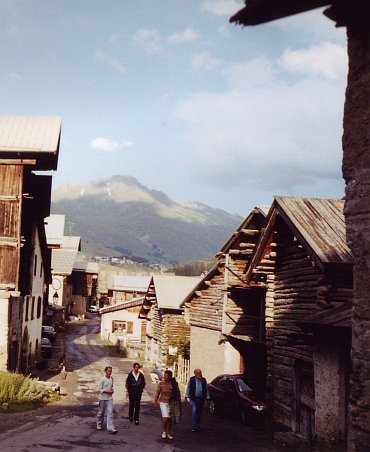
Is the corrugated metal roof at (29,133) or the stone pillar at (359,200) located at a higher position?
the corrugated metal roof at (29,133)

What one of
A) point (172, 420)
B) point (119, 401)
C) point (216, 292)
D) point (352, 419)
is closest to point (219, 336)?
point (216, 292)

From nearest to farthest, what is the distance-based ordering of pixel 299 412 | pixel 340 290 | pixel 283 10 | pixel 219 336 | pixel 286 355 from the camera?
pixel 283 10, pixel 340 290, pixel 299 412, pixel 286 355, pixel 219 336

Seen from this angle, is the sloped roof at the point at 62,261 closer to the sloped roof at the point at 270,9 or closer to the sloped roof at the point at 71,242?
the sloped roof at the point at 71,242

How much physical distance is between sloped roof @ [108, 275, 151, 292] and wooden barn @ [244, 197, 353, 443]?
205ft

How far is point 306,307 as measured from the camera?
16828 millimetres

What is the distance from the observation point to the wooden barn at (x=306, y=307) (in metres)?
14.1

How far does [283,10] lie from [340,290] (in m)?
10.6

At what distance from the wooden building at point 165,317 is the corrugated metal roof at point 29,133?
1377 cm

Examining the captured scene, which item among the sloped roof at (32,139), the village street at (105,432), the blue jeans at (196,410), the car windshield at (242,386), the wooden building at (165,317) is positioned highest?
the sloped roof at (32,139)

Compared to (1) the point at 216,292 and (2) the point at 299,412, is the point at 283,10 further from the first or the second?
(1) the point at 216,292

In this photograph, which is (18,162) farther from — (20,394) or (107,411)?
(107,411)

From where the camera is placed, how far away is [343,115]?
7.07 m

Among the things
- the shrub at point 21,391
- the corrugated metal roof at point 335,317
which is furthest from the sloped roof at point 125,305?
the corrugated metal roof at point 335,317

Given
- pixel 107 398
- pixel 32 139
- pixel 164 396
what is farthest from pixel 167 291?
pixel 164 396
